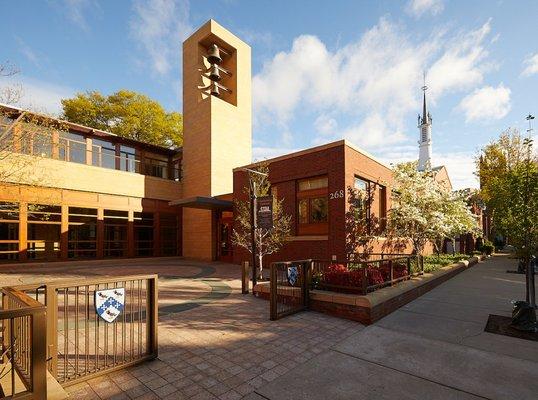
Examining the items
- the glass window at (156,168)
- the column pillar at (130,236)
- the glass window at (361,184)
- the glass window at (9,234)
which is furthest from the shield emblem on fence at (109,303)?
the glass window at (156,168)

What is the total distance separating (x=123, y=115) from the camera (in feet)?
107

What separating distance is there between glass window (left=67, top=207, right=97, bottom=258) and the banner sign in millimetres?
15154

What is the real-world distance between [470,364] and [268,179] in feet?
43.2

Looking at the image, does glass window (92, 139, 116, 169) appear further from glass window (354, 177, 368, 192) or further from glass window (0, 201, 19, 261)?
glass window (354, 177, 368, 192)

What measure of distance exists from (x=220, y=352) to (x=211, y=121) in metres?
19.1

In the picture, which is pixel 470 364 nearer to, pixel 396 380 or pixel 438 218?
pixel 396 380

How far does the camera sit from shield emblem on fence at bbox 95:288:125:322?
13.7ft

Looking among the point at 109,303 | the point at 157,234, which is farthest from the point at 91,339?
the point at 157,234

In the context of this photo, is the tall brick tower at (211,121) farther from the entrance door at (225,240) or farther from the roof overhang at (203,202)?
the roof overhang at (203,202)

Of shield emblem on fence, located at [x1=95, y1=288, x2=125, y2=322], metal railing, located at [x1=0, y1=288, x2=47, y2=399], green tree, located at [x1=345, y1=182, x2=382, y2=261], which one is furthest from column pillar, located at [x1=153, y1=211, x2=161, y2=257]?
metal railing, located at [x1=0, y1=288, x2=47, y2=399]

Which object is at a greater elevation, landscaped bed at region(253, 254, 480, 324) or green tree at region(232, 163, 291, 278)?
green tree at region(232, 163, 291, 278)

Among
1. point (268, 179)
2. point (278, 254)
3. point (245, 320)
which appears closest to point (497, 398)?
point (245, 320)

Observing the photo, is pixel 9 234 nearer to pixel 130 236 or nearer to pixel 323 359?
pixel 130 236

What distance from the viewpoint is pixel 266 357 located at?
502 cm
